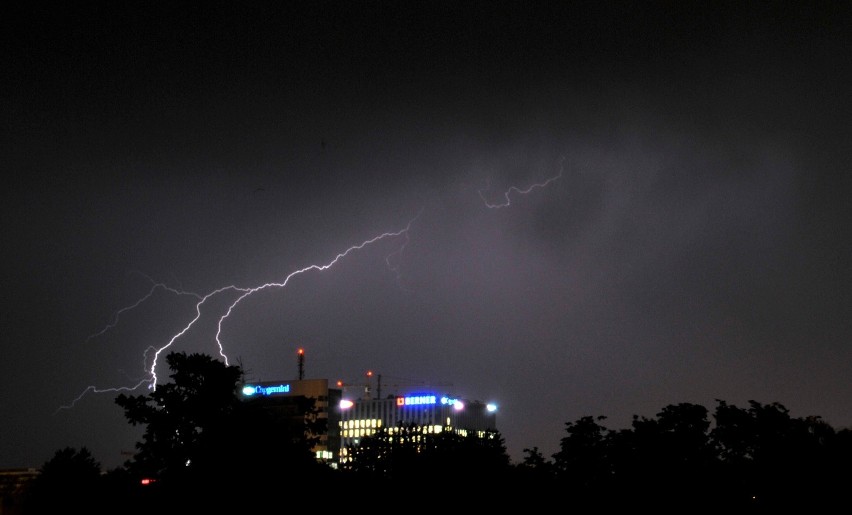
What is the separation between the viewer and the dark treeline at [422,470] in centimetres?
2078

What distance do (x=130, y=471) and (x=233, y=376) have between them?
12.0 ft

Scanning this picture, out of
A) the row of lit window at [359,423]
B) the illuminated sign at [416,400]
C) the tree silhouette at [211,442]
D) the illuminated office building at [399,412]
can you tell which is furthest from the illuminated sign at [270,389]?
the tree silhouette at [211,442]

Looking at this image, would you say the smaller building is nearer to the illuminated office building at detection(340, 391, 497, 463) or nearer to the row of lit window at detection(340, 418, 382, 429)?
the illuminated office building at detection(340, 391, 497, 463)

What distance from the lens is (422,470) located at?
23.1 m

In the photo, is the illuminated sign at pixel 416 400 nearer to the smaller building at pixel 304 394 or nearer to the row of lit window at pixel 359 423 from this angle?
the row of lit window at pixel 359 423

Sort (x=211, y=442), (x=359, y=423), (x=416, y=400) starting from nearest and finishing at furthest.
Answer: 1. (x=211, y=442)
2. (x=416, y=400)
3. (x=359, y=423)

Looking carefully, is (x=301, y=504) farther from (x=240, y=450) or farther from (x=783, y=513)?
(x=783, y=513)

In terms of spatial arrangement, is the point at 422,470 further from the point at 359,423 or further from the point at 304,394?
the point at 359,423

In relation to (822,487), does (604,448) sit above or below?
above

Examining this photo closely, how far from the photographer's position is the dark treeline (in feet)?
68.2

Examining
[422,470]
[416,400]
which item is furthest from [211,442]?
[416,400]

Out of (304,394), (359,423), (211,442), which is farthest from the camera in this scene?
(359,423)

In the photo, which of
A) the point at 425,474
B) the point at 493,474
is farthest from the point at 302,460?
the point at 493,474

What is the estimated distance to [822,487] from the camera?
2153 centimetres
